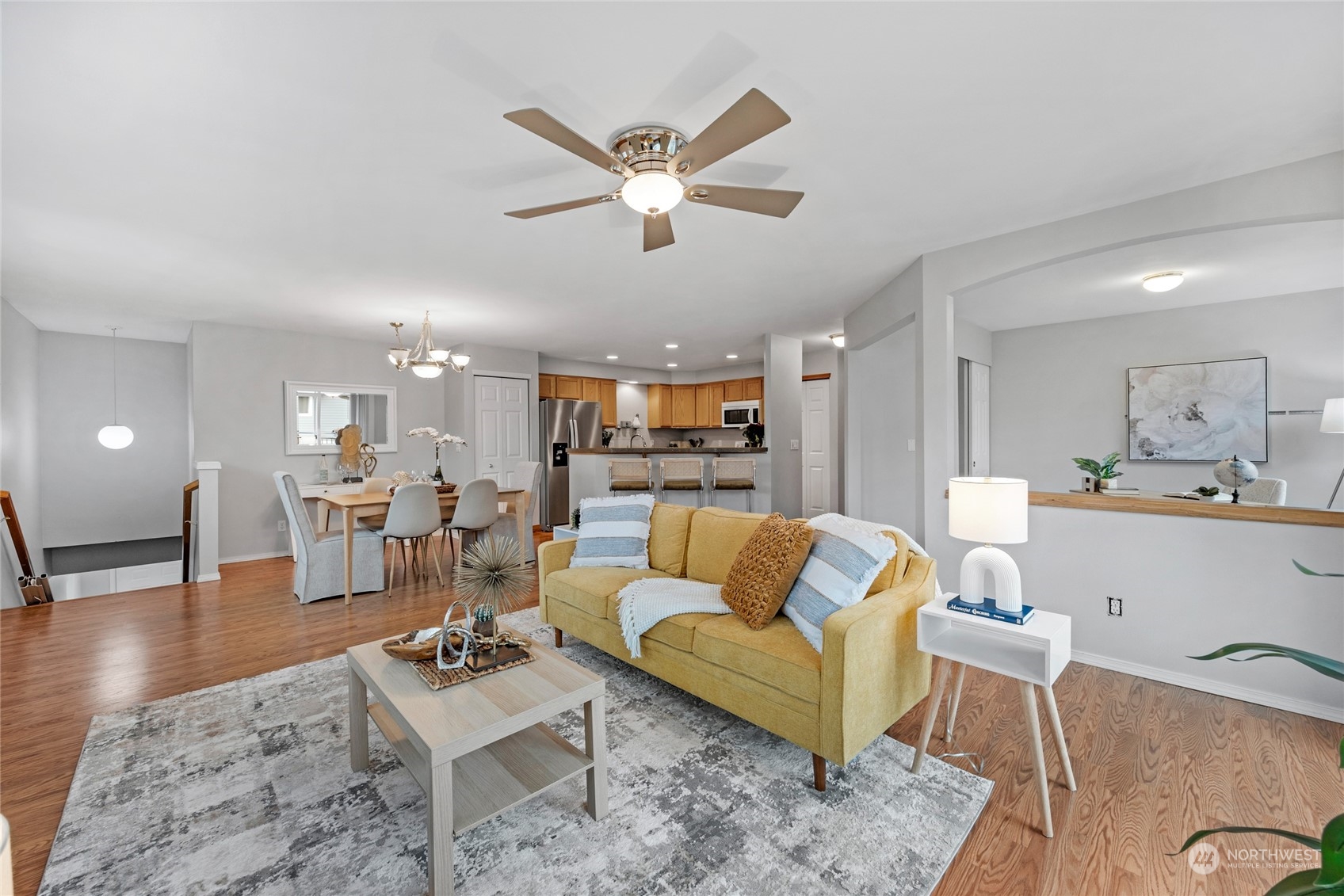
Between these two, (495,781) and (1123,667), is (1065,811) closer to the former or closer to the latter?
(1123,667)

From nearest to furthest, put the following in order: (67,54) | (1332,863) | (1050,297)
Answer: (1332,863), (67,54), (1050,297)

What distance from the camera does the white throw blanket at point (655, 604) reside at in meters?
2.44

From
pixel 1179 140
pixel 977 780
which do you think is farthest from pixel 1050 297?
pixel 977 780

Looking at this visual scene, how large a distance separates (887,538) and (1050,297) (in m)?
4.02

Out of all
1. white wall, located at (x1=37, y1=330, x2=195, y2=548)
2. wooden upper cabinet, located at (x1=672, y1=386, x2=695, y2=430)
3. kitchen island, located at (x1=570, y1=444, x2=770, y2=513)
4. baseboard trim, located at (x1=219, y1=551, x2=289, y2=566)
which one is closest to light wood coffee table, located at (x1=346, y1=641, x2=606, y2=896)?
kitchen island, located at (x1=570, y1=444, x2=770, y2=513)

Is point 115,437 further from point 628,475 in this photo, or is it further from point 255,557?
point 628,475

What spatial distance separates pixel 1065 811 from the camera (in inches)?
71.5

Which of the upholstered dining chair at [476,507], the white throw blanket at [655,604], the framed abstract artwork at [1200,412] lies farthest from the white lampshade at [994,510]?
the framed abstract artwork at [1200,412]

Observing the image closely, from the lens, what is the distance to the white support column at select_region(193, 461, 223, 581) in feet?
16.3

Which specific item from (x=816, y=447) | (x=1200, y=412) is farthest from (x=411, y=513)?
(x=1200, y=412)

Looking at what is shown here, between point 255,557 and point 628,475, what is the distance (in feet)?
13.6

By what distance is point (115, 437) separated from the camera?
19.9 ft

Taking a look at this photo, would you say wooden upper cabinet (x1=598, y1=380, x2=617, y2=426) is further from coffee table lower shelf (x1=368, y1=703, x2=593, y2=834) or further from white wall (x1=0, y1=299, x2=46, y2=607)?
coffee table lower shelf (x1=368, y1=703, x2=593, y2=834)

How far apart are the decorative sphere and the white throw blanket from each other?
289 cm
